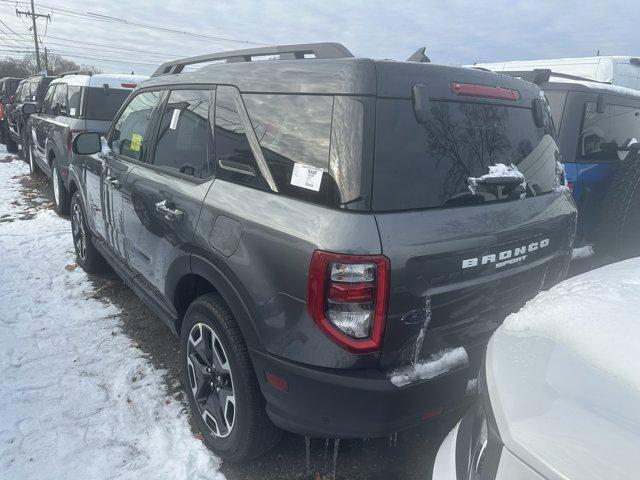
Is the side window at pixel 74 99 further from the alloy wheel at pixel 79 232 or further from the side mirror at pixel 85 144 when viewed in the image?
the side mirror at pixel 85 144

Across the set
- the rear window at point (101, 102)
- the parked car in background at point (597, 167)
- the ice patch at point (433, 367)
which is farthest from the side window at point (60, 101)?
the ice patch at point (433, 367)

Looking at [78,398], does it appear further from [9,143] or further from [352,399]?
[9,143]

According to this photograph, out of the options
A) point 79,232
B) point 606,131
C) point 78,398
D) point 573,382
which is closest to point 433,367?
point 573,382

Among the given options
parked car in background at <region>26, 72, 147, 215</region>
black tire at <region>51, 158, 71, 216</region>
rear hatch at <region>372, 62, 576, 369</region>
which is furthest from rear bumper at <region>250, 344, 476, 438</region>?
black tire at <region>51, 158, 71, 216</region>

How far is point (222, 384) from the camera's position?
8.05ft

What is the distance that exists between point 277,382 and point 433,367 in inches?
25.5

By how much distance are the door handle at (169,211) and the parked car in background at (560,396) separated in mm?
1720

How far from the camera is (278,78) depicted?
7.24ft

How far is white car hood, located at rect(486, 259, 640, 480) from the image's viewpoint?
104 centimetres

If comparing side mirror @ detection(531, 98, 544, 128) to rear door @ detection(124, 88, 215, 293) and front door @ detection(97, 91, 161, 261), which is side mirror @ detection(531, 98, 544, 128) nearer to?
rear door @ detection(124, 88, 215, 293)

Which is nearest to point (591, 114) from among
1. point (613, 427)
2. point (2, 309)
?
point (613, 427)

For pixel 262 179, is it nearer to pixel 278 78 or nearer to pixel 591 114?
pixel 278 78

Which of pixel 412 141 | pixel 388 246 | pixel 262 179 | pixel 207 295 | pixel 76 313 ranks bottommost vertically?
pixel 76 313

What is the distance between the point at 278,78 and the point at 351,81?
1.53 feet
